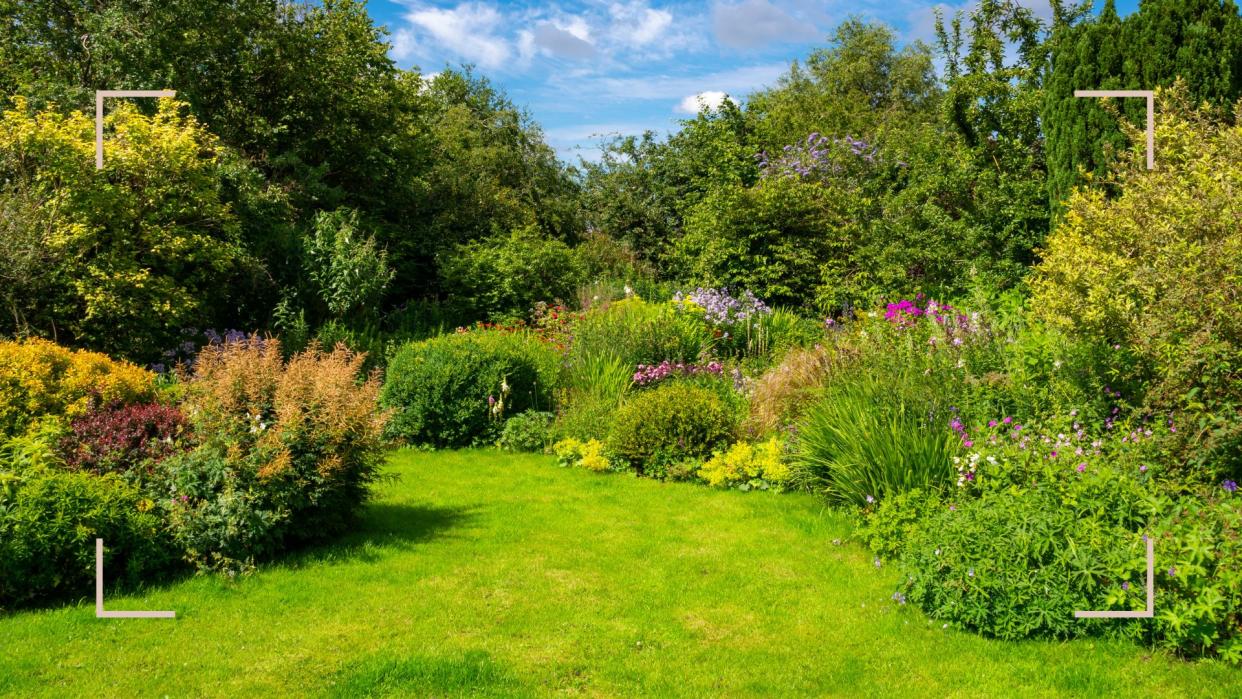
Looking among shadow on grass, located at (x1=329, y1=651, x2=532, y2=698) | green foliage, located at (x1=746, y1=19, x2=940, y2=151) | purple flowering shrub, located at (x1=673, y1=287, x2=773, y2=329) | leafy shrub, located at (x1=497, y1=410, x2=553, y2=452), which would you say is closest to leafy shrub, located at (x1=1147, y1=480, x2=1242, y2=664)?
shadow on grass, located at (x1=329, y1=651, x2=532, y2=698)

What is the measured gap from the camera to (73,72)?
12172 mm

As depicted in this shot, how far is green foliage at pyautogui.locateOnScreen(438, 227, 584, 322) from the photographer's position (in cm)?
1503

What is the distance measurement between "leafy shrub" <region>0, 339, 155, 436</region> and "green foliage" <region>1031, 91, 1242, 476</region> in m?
6.79

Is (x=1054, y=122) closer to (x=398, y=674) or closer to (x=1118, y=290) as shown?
(x=1118, y=290)

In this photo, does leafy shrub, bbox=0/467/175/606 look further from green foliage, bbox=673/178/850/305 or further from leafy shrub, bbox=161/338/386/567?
green foliage, bbox=673/178/850/305

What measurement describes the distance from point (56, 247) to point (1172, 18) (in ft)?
41.8

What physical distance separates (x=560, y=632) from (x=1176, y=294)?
157 inches

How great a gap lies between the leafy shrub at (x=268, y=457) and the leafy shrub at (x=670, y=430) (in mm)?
2732

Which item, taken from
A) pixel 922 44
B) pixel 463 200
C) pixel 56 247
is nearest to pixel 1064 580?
pixel 56 247

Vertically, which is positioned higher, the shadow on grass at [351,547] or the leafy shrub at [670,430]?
the leafy shrub at [670,430]

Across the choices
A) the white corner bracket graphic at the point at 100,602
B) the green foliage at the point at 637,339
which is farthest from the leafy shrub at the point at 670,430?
the white corner bracket graphic at the point at 100,602

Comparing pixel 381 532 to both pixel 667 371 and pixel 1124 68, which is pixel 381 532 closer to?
pixel 667 371

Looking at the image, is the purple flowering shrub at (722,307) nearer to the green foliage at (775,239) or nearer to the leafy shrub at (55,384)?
the green foliage at (775,239)

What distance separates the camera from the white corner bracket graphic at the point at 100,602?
4523 mm
